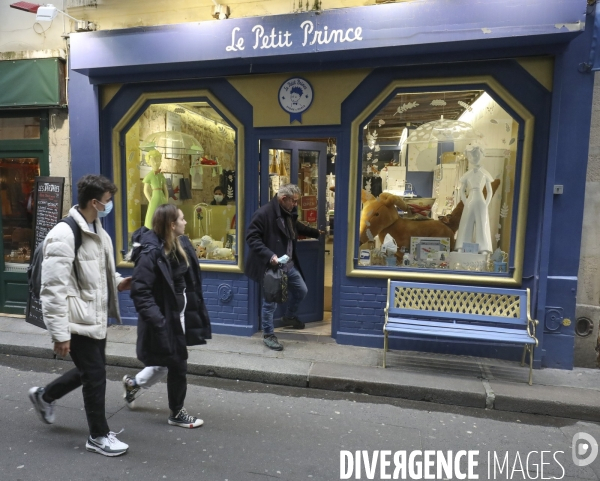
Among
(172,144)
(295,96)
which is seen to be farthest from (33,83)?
(295,96)

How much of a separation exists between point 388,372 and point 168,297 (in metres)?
2.50

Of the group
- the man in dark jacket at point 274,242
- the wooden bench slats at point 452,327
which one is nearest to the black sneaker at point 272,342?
the man in dark jacket at point 274,242

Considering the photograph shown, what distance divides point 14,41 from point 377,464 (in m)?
7.06

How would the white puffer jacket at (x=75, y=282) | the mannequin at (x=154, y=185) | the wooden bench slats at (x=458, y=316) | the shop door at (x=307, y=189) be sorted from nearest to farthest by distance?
the white puffer jacket at (x=75, y=282) → the wooden bench slats at (x=458, y=316) → the shop door at (x=307, y=189) → the mannequin at (x=154, y=185)

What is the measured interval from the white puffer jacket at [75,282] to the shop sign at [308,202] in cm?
323

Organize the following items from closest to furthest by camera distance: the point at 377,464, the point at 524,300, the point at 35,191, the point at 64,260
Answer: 1. the point at 64,260
2. the point at 377,464
3. the point at 524,300
4. the point at 35,191

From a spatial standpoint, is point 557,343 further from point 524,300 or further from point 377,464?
point 377,464

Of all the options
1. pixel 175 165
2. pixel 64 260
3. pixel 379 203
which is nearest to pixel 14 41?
pixel 175 165

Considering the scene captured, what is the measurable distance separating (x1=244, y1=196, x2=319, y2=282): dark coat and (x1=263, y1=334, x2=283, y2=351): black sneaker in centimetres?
70

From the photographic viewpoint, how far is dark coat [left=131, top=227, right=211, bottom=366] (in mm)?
3016

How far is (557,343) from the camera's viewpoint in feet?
15.6

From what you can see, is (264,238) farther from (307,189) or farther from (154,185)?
(154,185)

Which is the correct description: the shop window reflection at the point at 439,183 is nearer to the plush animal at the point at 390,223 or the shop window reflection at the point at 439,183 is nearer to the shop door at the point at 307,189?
the plush animal at the point at 390,223

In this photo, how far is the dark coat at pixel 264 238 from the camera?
4910 millimetres
